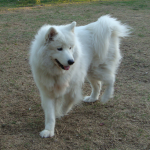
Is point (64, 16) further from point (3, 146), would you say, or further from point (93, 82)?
point (3, 146)

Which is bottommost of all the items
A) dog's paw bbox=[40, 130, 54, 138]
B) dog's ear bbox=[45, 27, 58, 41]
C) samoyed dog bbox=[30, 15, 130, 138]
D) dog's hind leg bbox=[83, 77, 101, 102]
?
dog's paw bbox=[40, 130, 54, 138]

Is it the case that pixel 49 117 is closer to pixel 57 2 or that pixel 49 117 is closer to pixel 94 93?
pixel 94 93

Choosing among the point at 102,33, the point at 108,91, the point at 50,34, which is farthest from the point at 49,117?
the point at 102,33

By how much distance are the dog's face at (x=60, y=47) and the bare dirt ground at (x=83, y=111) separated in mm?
1153

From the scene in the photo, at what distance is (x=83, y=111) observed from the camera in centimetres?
425

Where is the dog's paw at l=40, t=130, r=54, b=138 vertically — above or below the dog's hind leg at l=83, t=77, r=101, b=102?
below

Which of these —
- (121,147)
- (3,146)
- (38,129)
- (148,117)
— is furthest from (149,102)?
(3,146)

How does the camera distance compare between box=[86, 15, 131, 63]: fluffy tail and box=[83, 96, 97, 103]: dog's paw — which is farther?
box=[83, 96, 97, 103]: dog's paw

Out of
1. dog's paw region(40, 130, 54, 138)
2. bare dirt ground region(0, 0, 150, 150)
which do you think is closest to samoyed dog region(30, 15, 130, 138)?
dog's paw region(40, 130, 54, 138)

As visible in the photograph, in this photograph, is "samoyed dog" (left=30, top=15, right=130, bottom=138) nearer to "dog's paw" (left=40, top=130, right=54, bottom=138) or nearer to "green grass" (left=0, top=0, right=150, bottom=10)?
"dog's paw" (left=40, top=130, right=54, bottom=138)

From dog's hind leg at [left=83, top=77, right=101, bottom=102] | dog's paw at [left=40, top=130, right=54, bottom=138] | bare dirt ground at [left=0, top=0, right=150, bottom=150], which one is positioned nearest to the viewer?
bare dirt ground at [left=0, top=0, right=150, bottom=150]

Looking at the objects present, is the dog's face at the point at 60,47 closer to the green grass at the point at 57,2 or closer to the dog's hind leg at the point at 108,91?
the dog's hind leg at the point at 108,91

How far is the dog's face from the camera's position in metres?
3.10

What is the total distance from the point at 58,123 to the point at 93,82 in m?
1.24
